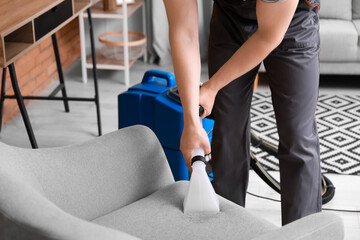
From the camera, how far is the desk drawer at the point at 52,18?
6.64 feet

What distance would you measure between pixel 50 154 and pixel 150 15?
2931 millimetres

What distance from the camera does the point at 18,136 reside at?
2.80 meters

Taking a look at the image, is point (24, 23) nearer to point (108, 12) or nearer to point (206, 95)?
point (206, 95)

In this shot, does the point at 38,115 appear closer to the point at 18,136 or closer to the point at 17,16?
the point at 18,136

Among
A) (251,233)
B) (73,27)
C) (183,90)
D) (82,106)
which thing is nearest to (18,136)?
(82,106)

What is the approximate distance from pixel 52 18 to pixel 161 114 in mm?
625

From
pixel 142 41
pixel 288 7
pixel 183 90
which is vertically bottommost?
pixel 142 41

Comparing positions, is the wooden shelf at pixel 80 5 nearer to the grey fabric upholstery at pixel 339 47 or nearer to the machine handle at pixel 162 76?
the machine handle at pixel 162 76

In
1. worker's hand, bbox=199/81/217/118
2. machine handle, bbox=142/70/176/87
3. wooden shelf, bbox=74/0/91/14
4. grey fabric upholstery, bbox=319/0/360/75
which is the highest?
wooden shelf, bbox=74/0/91/14

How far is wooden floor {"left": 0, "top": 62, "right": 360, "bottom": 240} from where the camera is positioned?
2180 millimetres

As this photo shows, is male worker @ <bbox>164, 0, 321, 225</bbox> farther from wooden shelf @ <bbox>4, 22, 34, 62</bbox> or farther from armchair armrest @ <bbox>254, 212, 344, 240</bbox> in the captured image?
wooden shelf @ <bbox>4, 22, 34, 62</bbox>

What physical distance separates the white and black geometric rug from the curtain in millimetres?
887

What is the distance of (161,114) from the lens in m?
1.97

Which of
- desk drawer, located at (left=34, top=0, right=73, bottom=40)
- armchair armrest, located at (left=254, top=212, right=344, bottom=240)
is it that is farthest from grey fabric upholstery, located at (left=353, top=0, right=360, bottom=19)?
armchair armrest, located at (left=254, top=212, right=344, bottom=240)
